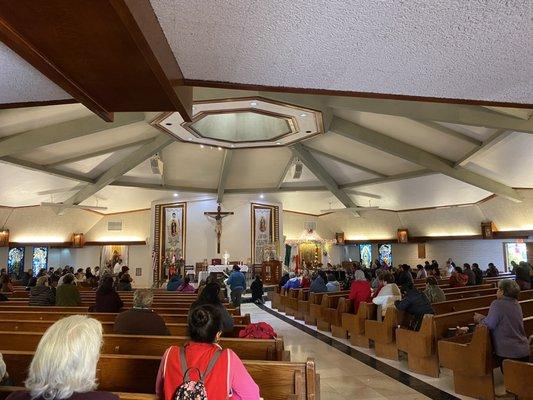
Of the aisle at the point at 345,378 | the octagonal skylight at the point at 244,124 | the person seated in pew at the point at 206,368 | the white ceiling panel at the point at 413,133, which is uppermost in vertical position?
the octagonal skylight at the point at 244,124

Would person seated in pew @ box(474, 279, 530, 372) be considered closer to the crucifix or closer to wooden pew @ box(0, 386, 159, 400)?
wooden pew @ box(0, 386, 159, 400)

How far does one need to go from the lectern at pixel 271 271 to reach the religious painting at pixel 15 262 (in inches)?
354

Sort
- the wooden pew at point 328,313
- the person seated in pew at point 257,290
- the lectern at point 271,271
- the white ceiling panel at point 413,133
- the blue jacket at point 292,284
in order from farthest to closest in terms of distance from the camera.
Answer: the lectern at point 271,271
the person seated in pew at point 257,290
the blue jacket at point 292,284
the white ceiling panel at point 413,133
the wooden pew at point 328,313

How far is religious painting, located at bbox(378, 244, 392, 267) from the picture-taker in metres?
18.6

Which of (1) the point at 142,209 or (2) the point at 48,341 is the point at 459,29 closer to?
(2) the point at 48,341

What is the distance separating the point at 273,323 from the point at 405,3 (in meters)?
7.79

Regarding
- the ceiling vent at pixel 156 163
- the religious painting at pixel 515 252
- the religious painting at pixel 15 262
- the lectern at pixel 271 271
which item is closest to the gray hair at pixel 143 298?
the ceiling vent at pixel 156 163

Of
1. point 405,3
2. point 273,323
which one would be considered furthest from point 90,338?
point 273,323

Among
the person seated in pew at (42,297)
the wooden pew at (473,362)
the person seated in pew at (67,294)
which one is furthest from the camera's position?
the person seated in pew at (42,297)

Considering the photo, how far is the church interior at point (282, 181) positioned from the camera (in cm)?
190

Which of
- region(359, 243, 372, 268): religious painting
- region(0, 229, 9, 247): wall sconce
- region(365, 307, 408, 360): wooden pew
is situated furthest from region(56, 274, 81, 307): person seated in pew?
region(359, 243, 372, 268): religious painting

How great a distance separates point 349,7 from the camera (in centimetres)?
175

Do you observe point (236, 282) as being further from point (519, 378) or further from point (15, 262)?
point (15, 262)

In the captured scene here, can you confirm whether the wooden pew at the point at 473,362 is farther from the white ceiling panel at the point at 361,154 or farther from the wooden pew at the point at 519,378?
the white ceiling panel at the point at 361,154
